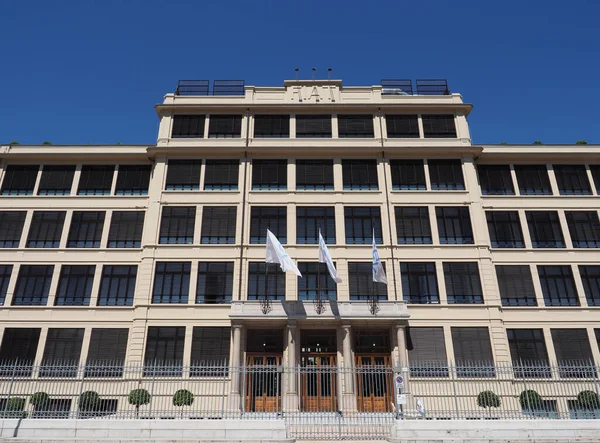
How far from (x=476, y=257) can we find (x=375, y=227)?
681 cm

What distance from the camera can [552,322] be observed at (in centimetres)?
2734

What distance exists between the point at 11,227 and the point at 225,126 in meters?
16.3

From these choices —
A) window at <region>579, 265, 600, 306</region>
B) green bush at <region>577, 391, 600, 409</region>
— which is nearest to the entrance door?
green bush at <region>577, 391, 600, 409</region>

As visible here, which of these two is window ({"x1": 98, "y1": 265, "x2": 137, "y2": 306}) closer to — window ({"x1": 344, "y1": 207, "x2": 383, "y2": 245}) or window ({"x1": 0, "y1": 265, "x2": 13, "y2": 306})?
window ({"x1": 0, "y1": 265, "x2": 13, "y2": 306})

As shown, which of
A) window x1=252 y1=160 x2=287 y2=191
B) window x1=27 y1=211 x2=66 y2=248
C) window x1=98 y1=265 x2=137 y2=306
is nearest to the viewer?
window x1=98 y1=265 x2=137 y2=306

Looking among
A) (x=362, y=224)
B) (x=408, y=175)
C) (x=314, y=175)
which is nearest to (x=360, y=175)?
(x=314, y=175)

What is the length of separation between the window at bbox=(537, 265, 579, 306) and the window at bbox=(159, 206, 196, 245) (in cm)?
2343

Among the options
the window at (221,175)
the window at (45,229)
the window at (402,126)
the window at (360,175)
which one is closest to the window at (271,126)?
the window at (221,175)

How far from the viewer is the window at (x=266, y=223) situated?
2917 cm

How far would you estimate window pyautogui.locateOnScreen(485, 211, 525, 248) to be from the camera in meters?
29.6

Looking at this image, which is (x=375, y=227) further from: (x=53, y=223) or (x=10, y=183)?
(x=10, y=183)

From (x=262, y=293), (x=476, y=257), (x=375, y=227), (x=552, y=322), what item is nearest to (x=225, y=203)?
(x=262, y=293)

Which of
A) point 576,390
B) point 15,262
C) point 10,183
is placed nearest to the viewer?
point 576,390

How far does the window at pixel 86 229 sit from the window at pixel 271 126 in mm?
12634
